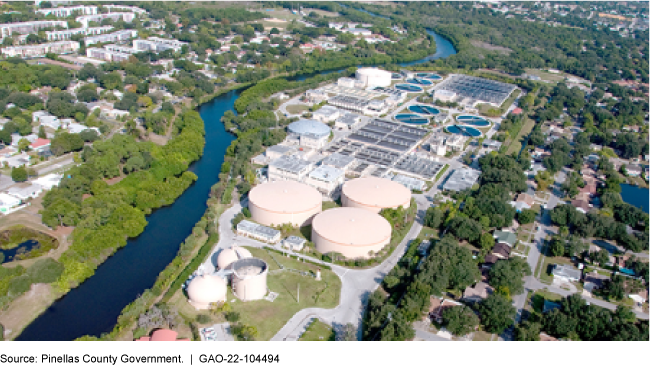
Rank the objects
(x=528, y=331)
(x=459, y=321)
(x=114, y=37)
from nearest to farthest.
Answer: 1. (x=528, y=331)
2. (x=459, y=321)
3. (x=114, y=37)

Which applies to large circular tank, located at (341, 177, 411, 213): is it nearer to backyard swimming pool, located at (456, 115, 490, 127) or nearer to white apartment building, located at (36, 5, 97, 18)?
backyard swimming pool, located at (456, 115, 490, 127)

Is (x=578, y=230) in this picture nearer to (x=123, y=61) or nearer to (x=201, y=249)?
(x=201, y=249)

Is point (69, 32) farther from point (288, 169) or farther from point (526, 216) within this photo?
point (526, 216)

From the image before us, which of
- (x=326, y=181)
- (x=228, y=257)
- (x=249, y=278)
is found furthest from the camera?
(x=326, y=181)

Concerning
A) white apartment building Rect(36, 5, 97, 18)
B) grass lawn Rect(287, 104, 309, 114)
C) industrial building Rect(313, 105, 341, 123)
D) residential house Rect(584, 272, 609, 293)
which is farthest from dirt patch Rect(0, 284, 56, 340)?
white apartment building Rect(36, 5, 97, 18)

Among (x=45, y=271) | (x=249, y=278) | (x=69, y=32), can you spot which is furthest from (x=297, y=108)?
(x=69, y=32)

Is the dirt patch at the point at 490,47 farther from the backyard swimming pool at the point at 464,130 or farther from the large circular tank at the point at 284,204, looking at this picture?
the large circular tank at the point at 284,204
